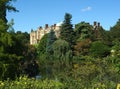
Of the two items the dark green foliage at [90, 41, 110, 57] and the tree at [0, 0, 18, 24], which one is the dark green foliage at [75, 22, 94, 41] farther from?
the tree at [0, 0, 18, 24]

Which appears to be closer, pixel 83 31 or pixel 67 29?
pixel 67 29

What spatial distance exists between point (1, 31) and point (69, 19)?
4540 cm

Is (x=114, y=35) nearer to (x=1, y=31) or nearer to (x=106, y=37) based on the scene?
(x=106, y=37)

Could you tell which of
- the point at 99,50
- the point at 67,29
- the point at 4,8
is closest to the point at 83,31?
the point at 67,29

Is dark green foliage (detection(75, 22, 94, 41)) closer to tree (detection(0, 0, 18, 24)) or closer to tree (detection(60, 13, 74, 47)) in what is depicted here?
tree (detection(60, 13, 74, 47))

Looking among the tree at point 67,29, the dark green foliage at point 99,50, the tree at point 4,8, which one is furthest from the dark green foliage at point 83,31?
the tree at point 4,8

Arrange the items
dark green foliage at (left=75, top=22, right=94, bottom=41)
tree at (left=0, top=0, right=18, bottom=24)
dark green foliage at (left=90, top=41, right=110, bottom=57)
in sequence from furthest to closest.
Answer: dark green foliage at (left=75, top=22, right=94, bottom=41) → dark green foliage at (left=90, top=41, right=110, bottom=57) → tree at (left=0, top=0, right=18, bottom=24)


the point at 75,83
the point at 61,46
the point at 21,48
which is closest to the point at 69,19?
the point at 61,46

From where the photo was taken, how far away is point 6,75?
24.5m

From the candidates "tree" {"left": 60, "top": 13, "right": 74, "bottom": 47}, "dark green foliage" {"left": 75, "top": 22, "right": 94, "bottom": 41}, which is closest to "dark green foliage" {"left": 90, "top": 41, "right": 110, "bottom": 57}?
"tree" {"left": 60, "top": 13, "right": 74, "bottom": 47}

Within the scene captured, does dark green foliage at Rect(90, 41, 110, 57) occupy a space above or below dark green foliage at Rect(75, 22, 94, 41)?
below

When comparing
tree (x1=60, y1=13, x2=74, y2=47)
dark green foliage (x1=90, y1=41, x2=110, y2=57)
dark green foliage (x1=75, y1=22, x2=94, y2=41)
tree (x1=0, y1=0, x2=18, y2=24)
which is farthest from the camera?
dark green foliage (x1=75, y1=22, x2=94, y2=41)

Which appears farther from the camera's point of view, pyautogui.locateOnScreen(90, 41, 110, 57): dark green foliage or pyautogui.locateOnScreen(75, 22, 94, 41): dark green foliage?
pyautogui.locateOnScreen(75, 22, 94, 41): dark green foliage

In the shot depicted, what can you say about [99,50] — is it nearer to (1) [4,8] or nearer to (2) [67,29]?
(2) [67,29]
